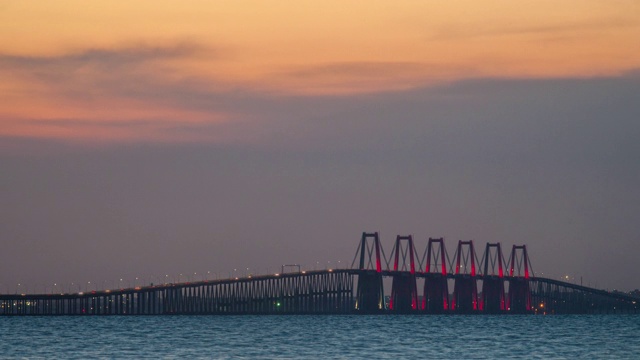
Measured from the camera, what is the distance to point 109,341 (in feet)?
371

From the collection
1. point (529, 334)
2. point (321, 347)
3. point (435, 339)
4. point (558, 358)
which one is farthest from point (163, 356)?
point (529, 334)

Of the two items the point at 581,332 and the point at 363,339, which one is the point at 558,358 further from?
the point at 581,332

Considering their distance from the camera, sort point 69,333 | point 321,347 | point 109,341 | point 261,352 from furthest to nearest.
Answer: point 69,333 → point 109,341 → point 321,347 → point 261,352

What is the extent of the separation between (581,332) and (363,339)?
102ft

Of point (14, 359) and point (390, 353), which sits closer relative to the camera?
point (14, 359)

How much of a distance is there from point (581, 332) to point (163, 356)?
59.6 m

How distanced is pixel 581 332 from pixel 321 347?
44098mm

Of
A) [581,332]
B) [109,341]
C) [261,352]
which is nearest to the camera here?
[261,352]

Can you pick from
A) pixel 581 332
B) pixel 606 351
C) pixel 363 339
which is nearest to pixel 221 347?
pixel 363 339

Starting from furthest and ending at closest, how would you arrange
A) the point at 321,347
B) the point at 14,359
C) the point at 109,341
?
the point at 109,341 → the point at 321,347 → the point at 14,359

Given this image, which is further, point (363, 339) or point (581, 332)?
point (581, 332)

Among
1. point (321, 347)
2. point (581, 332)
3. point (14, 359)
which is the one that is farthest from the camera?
point (581, 332)

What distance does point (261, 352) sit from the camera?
96062 millimetres

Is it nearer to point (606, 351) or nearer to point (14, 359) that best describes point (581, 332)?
point (606, 351)
